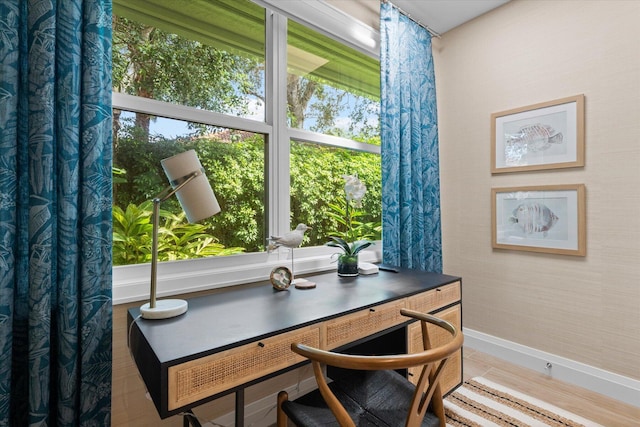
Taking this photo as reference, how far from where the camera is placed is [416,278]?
6.14 feet

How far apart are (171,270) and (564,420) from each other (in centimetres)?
220

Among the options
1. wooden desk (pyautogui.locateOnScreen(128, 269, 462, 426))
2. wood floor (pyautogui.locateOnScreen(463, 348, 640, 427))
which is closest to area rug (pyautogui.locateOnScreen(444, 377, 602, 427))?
wood floor (pyautogui.locateOnScreen(463, 348, 640, 427))

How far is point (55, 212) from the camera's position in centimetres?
116

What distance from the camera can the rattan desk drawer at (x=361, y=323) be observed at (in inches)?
A: 50.5

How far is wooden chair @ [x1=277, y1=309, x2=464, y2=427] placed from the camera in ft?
2.97

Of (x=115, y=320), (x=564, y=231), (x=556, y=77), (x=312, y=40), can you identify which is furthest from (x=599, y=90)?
(x=115, y=320)

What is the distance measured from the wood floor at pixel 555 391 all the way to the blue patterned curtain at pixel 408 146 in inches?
30.0

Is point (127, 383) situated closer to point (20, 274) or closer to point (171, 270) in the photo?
point (171, 270)

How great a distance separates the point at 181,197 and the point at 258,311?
0.53 metres

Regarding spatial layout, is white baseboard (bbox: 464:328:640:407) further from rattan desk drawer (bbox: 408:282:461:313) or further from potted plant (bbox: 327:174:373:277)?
potted plant (bbox: 327:174:373:277)

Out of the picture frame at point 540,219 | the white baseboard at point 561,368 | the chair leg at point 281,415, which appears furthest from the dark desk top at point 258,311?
the white baseboard at point 561,368

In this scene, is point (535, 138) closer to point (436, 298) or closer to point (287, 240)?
point (436, 298)

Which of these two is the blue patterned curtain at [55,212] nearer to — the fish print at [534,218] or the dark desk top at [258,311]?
the dark desk top at [258,311]

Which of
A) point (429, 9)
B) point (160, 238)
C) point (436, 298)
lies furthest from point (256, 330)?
point (429, 9)
